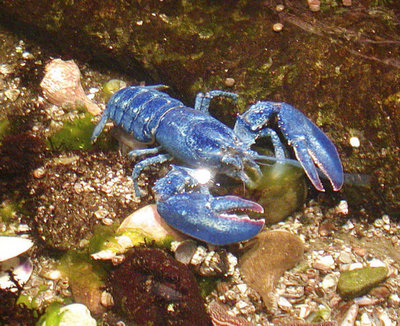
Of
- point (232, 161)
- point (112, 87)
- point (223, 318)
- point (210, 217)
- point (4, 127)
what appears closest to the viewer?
point (223, 318)

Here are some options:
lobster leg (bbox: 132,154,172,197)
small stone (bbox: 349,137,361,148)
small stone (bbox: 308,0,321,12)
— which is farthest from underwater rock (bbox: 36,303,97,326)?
small stone (bbox: 308,0,321,12)

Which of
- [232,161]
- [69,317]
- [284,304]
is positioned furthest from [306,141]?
[69,317]

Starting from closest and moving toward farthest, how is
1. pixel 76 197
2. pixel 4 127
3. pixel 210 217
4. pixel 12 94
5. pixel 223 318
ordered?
1. pixel 223 318
2. pixel 210 217
3. pixel 76 197
4. pixel 4 127
5. pixel 12 94

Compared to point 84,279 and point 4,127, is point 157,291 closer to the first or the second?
point 84,279

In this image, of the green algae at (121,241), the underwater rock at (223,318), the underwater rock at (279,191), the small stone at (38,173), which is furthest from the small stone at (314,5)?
the small stone at (38,173)

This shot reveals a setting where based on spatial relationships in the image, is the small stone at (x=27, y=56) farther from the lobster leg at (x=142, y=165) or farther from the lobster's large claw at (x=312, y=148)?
the lobster's large claw at (x=312, y=148)

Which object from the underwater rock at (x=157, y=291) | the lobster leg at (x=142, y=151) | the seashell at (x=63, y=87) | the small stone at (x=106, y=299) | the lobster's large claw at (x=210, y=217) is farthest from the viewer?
the seashell at (x=63, y=87)
